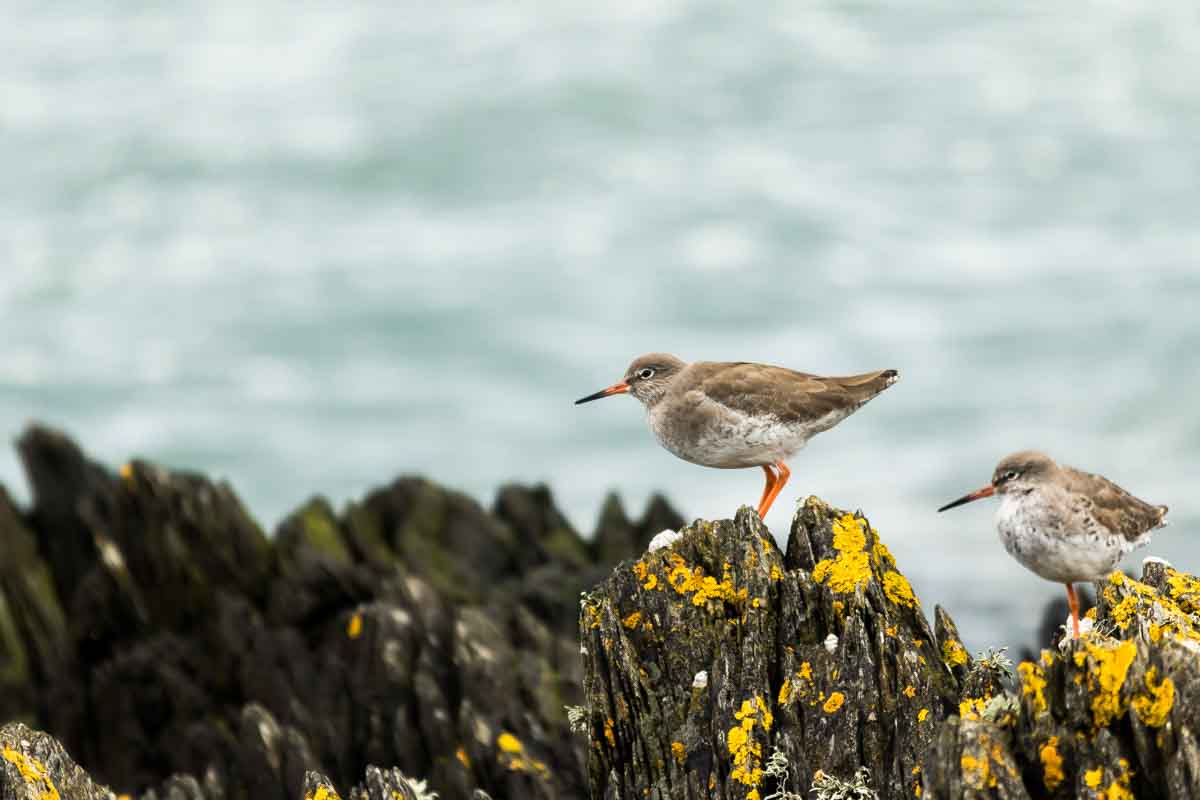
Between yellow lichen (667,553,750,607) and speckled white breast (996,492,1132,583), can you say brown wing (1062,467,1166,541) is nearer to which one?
speckled white breast (996,492,1132,583)

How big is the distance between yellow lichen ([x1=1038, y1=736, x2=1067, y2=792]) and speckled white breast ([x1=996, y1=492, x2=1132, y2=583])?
7072mm

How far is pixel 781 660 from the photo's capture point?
56.4 ft

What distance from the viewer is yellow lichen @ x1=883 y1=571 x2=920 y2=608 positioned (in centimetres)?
1777

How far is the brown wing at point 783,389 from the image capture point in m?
22.5

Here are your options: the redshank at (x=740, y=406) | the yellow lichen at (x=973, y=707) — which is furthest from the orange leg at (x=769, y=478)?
the yellow lichen at (x=973, y=707)

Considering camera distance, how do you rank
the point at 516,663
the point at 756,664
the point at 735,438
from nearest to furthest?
the point at 756,664, the point at 735,438, the point at 516,663

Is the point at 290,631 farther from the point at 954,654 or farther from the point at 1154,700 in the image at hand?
the point at 1154,700

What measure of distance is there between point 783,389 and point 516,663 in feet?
53.8

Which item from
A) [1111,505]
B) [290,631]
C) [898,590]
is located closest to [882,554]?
[898,590]

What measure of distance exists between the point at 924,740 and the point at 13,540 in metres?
42.7

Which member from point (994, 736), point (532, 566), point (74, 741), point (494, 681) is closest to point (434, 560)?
point (532, 566)

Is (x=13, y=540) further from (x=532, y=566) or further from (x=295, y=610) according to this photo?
(x=532, y=566)

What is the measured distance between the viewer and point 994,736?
13180 millimetres

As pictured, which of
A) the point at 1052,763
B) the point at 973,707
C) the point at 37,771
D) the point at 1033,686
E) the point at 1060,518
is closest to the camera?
the point at 1052,763
